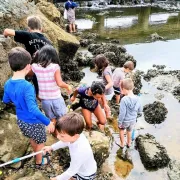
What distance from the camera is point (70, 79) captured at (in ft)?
30.4

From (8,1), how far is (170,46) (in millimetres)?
7814

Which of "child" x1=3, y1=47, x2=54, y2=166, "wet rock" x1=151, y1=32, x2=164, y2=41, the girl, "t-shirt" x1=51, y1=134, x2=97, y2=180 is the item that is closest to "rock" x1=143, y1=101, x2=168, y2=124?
the girl

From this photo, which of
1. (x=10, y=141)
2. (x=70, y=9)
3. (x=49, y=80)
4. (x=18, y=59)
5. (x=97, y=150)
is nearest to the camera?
(x=18, y=59)

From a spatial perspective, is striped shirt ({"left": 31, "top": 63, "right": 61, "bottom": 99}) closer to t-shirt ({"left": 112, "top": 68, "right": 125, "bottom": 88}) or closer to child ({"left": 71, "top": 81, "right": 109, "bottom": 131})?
child ({"left": 71, "top": 81, "right": 109, "bottom": 131})

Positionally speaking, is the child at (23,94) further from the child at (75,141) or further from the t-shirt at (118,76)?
the t-shirt at (118,76)

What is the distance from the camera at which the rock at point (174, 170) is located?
535 centimetres

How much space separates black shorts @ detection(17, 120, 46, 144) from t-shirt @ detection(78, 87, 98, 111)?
1.44 meters

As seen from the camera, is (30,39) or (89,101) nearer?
(30,39)

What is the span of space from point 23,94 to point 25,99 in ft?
0.24

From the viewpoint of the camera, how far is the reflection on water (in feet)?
47.6

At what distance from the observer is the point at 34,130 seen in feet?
13.4

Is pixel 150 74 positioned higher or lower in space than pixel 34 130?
lower

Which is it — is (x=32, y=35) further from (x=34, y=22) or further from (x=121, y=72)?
(x=121, y=72)

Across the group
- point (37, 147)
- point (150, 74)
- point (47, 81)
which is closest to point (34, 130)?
point (37, 147)
